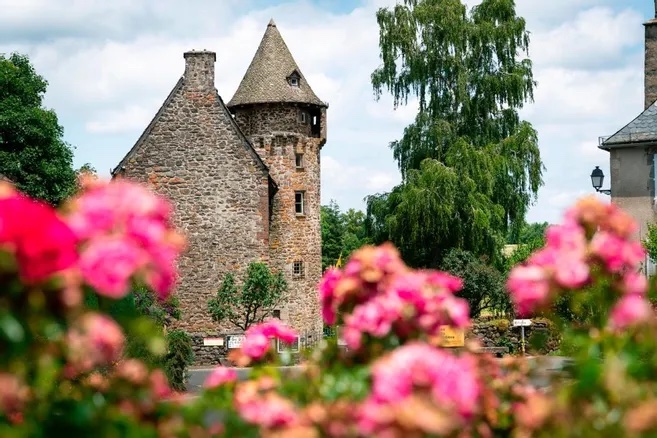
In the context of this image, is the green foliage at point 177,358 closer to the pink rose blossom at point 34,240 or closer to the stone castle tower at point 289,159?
the stone castle tower at point 289,159

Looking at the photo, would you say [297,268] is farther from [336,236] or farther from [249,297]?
[336,236]

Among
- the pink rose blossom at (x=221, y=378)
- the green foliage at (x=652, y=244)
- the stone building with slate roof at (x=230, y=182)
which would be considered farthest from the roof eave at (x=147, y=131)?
the pink rose blossom at (x=221, y=378)

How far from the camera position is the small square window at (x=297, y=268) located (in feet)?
163

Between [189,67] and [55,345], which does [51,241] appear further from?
[189,67]

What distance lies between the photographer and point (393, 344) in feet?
15.8

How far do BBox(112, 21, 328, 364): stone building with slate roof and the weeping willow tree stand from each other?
3.39 metres

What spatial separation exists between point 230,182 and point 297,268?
4.54 m

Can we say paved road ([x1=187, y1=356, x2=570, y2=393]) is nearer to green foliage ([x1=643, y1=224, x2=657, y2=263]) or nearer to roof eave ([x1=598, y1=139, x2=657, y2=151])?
green foliage ([x1=643, y1=224, x2=657, y2=263])

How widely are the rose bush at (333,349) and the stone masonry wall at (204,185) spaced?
140 ft

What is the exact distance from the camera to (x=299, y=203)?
166 ft

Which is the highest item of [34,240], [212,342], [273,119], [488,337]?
[273,119]

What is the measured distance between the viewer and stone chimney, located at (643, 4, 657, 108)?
142ft

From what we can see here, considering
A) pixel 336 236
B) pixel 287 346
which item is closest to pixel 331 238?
pixel 336 236

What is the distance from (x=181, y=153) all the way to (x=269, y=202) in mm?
4285
